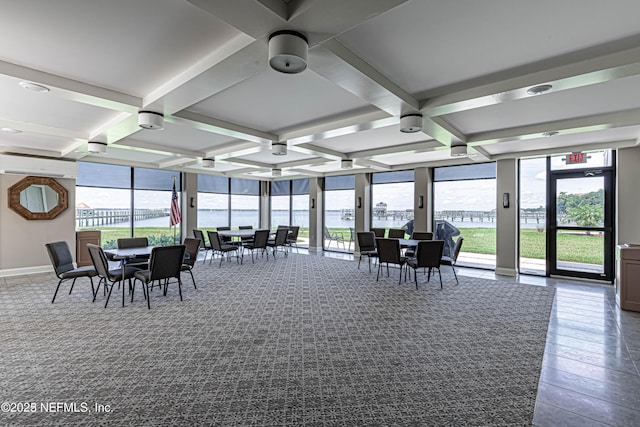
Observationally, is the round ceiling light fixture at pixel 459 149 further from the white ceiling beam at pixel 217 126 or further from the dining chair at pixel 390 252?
the white ceiling beam at pixel 217 126

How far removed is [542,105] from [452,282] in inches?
141

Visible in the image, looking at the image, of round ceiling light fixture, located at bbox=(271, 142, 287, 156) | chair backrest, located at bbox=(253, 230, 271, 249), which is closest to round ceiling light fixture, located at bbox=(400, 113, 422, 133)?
round ceiling light fixture, located at bbox=(271, 142, 287, 156)

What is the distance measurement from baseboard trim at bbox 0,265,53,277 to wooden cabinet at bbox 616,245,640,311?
11066 millimetres

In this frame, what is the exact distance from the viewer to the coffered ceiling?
2088mm

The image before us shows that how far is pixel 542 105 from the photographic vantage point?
395 centimetres

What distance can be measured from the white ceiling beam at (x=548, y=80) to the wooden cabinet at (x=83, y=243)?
329 inches

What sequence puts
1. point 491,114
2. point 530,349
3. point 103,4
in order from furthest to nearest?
1. point 491,114
2. point 530,349
3. point 103,4

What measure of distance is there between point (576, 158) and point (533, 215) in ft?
4.78

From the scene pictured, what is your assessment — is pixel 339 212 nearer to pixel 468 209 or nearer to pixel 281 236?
pixel 281 236

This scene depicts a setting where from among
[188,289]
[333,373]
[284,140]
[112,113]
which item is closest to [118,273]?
[188,289]

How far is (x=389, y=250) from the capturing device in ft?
20.0

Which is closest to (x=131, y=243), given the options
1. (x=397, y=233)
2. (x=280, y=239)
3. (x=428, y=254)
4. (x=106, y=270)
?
(x=106, y=270)

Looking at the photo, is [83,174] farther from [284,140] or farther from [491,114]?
[491,114]

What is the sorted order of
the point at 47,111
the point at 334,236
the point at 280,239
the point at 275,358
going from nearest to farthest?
the point at 275,358, the point at 47,111, the point at 280,239, the point at 334,236
